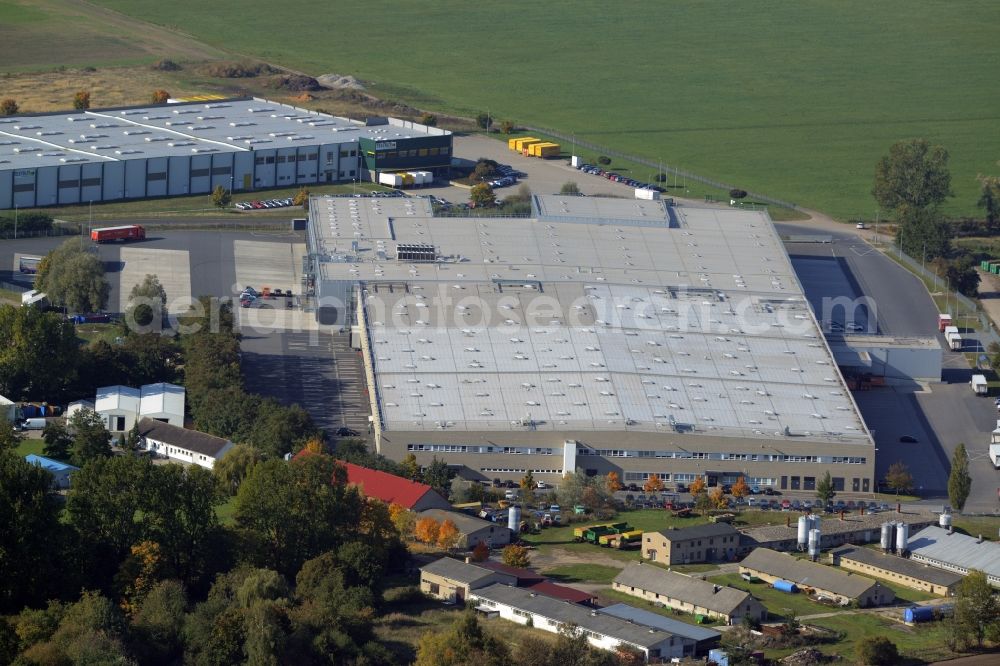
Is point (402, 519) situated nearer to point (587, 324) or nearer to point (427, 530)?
point (427, 530)

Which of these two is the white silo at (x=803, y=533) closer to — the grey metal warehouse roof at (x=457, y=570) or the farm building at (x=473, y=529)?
the farm building at (x=473, y=529)

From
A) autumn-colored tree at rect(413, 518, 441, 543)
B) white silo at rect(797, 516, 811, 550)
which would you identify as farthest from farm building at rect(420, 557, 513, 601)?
white silo at rect(797, 516, 811, 550)

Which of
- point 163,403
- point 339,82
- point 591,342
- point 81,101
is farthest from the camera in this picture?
point 339,82

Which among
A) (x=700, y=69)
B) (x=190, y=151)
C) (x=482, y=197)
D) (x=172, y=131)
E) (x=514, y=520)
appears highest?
(x=700, y=69)

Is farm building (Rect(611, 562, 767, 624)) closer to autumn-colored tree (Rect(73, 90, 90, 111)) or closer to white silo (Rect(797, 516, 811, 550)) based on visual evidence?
white silo (Rect(797, 516, 811, 550))

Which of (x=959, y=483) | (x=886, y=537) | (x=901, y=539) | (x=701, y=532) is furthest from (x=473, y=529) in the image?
(x=959, y=483)

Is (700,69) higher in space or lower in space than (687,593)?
higher

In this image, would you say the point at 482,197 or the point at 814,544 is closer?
the point at 814,544
